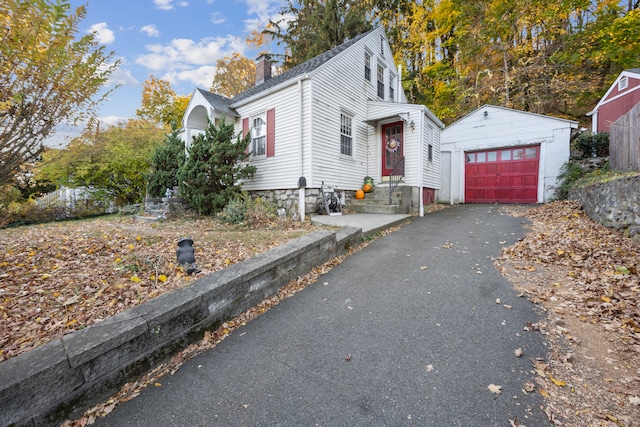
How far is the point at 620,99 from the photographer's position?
469 inches

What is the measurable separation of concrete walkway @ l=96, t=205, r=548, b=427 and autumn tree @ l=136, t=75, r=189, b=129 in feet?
82.8

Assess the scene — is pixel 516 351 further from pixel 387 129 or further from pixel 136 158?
pixel 136 158

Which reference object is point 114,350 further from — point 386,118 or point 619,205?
point 386,118

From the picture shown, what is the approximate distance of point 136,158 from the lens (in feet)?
37.9

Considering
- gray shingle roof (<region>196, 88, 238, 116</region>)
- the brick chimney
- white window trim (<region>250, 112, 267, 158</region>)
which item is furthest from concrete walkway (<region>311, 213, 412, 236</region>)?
the brick chimney

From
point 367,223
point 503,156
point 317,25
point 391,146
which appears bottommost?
point 367,223

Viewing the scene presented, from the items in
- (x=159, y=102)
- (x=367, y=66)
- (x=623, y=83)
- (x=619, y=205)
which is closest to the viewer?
(x=619, y=205)

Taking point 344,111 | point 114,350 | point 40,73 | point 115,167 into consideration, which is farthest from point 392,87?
point 114,350

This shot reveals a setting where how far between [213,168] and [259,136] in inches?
102

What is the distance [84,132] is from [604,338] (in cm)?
520

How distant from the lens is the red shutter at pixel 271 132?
892 cm

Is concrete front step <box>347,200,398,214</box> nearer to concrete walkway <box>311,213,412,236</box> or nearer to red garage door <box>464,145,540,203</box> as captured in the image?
concrete walkway <box>311,213,412,236</box>

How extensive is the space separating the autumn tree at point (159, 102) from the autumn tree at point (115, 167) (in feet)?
37.3

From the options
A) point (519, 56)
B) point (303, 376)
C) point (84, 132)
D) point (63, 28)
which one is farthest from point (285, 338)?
point (519, 56)
